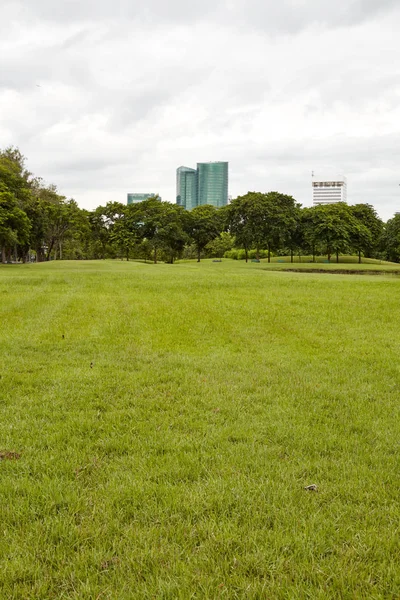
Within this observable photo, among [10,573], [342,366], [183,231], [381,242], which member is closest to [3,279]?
[342,366]

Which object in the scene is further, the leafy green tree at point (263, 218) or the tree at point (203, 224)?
the tree at point (203, 224)

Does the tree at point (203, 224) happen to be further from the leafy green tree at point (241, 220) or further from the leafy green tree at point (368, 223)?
the leafy green tree at point (368, 223)

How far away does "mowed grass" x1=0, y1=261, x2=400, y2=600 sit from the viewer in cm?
233

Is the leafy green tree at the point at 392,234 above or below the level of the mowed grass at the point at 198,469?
above

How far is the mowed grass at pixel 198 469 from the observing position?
2.33 m

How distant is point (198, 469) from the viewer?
3365mm

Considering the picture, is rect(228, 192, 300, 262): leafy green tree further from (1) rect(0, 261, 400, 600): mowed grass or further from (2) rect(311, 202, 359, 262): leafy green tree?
(1) rect(0, 261, 400, 600): mowed grass

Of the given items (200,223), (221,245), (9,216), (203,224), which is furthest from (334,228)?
(9,216)

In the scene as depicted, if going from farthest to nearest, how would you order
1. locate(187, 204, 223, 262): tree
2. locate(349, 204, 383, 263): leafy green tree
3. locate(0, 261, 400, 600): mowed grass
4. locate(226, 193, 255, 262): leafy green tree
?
1. locate(349, 204, 383, 263): leafy green tree
2. locate(187, 204, 223, 262): tree
3. locate(226, 193, 255, 262): leafy green tree
4. locate(0, 261, 400, 600): mowed grass

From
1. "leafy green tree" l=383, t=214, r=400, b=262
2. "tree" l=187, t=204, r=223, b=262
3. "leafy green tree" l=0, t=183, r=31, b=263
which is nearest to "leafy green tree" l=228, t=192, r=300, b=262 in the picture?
"tree" l=187, t=204, r=223, b=262

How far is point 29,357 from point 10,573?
501 centimetres

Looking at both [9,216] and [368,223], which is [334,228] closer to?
[368,223]

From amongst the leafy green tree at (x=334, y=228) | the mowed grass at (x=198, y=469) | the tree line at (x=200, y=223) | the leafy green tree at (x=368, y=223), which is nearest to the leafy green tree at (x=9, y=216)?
the tree line at (x=200, y=223)

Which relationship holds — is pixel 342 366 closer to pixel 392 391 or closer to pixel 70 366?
pixel 392 391
